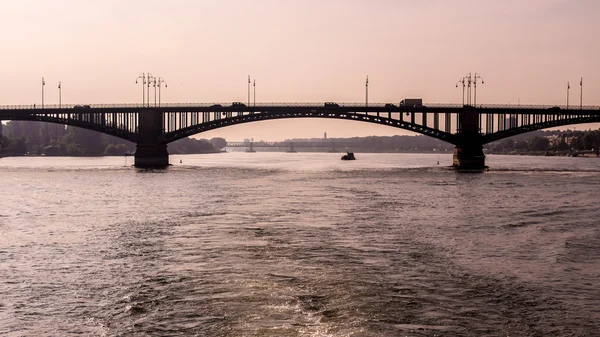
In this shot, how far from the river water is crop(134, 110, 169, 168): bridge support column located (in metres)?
85.4

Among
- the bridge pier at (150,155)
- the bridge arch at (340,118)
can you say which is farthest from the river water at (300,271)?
the bridge pier at (150,155)

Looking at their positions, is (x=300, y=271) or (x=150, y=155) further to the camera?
(x=150, y=155)

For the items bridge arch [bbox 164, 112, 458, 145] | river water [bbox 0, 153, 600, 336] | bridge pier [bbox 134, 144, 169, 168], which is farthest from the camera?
bridge pier [bbox 134, 144, 169, 168]

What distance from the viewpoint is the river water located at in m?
18.5

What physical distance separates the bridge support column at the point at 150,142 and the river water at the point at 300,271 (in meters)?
85.4

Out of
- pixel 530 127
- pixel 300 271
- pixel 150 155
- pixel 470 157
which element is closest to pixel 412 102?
pixel 470 157

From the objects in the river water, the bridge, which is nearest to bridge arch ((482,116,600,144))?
the bridge

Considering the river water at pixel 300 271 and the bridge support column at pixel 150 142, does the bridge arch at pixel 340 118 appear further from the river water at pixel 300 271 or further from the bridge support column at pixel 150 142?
the river water at pixel 300 271

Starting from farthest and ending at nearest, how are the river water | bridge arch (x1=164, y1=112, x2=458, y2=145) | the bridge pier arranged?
1. the bridge pier
2. bridge arch (x1=164, y1=112, x2=458, y2=145)
3. the river water

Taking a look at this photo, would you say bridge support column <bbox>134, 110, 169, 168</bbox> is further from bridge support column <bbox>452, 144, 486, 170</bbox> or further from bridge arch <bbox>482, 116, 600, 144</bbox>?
bridge arch <bbox>482, 116, 600, 144</bbox>

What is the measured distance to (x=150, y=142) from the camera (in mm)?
136625

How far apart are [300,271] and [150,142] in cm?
11550

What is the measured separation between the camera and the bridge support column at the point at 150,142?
135000 millimetres

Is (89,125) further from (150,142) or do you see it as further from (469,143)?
(469,143)
